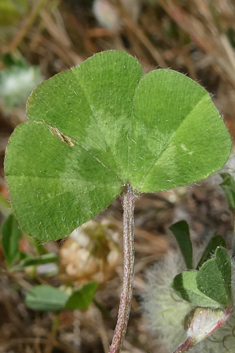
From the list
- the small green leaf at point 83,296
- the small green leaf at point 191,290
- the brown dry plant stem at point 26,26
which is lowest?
the small green leaf at point 191,290

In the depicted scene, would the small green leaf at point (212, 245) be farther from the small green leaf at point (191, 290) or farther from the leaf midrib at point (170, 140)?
the leaf midrib at point (170, 140)

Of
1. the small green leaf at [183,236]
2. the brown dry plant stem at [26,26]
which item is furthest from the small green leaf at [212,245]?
the brown dry plant stem at [26,26]

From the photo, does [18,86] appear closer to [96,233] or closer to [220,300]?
[96,233]

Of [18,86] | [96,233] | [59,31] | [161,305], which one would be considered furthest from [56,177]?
[59,31]

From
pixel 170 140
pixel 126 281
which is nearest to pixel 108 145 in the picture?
pixel 170 140

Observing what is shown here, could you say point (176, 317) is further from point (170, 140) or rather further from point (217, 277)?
point (170, 140)
